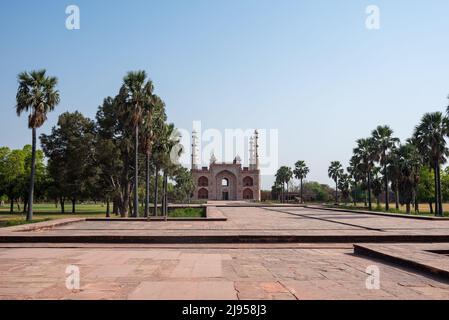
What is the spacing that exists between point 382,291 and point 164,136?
101 ft

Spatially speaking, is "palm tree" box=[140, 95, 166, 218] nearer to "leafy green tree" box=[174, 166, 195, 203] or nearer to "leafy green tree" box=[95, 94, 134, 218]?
"leafy green tree" box=[95, 94, 134, 218]

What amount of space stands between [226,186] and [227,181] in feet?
4.15

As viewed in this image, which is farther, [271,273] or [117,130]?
[117,130]

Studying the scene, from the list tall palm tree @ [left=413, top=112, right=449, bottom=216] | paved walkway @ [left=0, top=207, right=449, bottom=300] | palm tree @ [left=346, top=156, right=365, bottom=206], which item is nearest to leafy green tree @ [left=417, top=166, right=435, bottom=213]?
palm tree @ [left=346, top=156, right=365, bottom=206]

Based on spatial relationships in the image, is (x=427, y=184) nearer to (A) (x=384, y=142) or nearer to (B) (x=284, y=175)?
(A) (x=384, y=142)

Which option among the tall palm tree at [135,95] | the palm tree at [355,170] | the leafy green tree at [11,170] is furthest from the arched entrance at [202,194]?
the tall palm tree at [135,95]

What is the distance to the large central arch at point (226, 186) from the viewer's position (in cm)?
9571

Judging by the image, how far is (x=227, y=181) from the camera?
319 feet

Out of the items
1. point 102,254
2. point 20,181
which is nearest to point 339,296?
point 102,254

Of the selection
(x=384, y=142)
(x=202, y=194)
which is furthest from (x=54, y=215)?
(x=202, y=194)

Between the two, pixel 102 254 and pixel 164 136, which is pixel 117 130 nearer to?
pixel 164 136

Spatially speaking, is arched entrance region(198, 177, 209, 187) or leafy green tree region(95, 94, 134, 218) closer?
leafy green tree region(95, 94, 134, 218)

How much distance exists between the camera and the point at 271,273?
6.58m

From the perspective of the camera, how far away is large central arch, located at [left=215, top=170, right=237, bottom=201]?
314ft
